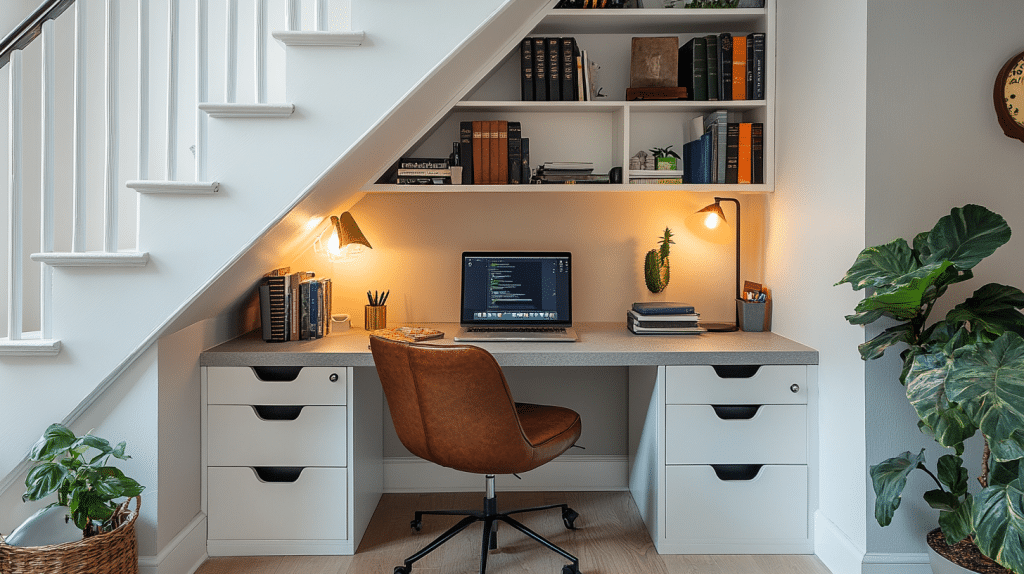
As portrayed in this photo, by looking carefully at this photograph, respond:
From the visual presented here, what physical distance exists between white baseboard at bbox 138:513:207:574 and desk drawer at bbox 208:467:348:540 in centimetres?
5

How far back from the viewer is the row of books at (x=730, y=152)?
262cm

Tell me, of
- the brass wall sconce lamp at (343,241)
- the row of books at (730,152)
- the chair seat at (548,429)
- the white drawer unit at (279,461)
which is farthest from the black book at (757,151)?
the white drawer unit at (279,461)

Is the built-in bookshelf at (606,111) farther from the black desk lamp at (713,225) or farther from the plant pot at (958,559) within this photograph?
the plant pot at (958,559)

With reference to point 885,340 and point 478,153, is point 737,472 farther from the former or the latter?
point 478,153

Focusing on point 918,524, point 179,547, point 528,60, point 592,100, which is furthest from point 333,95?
point 918,524

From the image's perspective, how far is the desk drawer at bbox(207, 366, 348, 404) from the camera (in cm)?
231

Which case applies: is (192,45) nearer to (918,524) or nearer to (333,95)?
(333,95)

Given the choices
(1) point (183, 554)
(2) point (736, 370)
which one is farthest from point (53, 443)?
(2) point (736, 370)

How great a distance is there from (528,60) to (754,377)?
1.43 meters

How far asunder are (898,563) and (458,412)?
4.41 feet

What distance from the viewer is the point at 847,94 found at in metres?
2.06

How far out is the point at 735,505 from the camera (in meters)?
2.33

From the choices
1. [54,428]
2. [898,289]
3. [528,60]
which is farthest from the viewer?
[528,60]

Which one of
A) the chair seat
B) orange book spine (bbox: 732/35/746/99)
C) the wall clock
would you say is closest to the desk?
the chair seat
